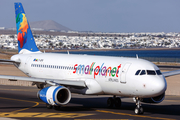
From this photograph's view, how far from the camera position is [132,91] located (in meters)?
25.8

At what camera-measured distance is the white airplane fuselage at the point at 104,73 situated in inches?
983

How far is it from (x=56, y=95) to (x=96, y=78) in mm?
3831

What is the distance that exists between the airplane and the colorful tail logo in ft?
11.3

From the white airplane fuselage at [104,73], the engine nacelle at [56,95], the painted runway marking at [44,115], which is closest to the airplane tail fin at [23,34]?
the white airplane fuselage at [104,73]

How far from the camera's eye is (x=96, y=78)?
28.4 meters

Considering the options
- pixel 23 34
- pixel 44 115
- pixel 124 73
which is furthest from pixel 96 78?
pixel 23 34

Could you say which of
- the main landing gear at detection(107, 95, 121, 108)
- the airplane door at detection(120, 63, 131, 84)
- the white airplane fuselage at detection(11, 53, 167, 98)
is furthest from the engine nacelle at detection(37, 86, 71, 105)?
the main landing gear at detection(107, 95, 121, 108)

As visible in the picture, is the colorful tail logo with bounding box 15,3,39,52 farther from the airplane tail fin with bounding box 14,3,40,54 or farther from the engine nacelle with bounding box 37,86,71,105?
the engine nacelle with bounding box 37,86,71,105

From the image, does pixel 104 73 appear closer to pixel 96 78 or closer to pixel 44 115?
pixel 96 78

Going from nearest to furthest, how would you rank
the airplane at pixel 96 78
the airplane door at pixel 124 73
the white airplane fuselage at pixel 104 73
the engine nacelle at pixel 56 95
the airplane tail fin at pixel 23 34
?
the white airplane fuselage at pixel 104 73 → the airplane at pixel 96 78 → the airplane door at pixel 124 73 → the engine nacelle at pixel 56 95 → the airplane tail fin at pixel 23 34

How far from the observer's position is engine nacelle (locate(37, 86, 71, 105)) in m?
26.9

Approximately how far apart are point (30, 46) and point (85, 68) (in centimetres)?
1185

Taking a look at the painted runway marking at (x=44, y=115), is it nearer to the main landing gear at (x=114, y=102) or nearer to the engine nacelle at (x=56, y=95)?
the engine nacelle at (x=56, y=95)

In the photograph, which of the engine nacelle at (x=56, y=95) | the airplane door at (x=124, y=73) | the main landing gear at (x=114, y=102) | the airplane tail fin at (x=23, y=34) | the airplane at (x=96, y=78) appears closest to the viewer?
the airplane at (x=96, y=78)
